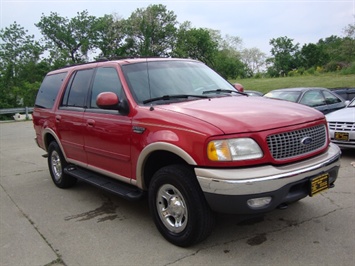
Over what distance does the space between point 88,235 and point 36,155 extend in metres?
6.05

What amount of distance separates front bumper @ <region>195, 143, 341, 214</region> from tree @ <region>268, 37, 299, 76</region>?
6190cm

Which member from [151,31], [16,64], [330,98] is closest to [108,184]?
[330,98]

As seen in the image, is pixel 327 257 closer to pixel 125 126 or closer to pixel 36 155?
pixel 125 126

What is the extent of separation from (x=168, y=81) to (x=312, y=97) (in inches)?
290

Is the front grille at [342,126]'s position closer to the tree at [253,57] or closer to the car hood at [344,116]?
the car hood at [344,116]

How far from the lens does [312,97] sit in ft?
33.6

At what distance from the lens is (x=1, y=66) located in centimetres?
3744

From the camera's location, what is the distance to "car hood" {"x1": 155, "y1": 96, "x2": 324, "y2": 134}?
305 cm

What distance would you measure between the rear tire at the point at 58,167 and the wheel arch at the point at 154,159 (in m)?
2.24

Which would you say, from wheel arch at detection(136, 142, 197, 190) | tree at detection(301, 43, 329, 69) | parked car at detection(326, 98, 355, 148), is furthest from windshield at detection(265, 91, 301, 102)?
tree at detection(301, 43, 329, 69)

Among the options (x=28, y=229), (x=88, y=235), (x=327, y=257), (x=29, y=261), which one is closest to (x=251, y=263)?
(x=327, y=257)

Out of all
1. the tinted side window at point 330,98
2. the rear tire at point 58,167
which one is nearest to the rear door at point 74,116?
the rear tire at point 58,167

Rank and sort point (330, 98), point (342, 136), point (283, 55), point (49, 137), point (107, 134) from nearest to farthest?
1. point (107, 134)
2. point (49, 137)
3. point (342, 136)
4. point (330, 98)
5. point (283, 55)

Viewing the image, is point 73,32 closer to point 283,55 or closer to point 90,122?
point 283,55
